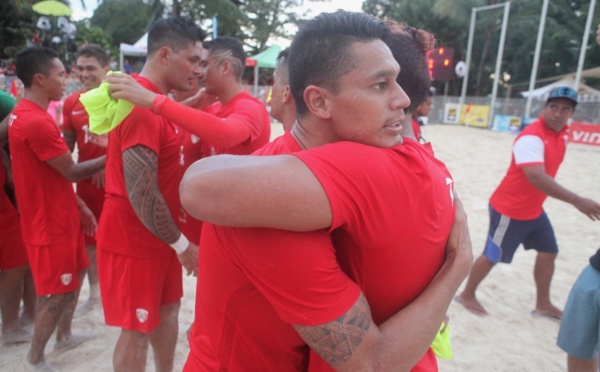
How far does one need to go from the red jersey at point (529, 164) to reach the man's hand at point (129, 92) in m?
3.51

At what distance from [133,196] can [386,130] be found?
1.63 meters

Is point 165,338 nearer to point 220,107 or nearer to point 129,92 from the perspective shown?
point 129,92

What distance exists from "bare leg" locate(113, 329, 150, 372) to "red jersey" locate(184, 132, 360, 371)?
4.62 feet

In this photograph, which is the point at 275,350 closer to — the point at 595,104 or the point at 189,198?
the point at 189,198

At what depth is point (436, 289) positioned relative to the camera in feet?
4.31

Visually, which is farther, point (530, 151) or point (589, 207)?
point (530, 151)

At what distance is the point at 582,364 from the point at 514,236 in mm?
1818

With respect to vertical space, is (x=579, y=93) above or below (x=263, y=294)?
above

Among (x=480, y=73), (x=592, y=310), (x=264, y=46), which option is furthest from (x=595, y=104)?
(x=264, y=46)

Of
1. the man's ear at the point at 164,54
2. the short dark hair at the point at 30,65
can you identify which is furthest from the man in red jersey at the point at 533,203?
the short dark hair at the point at 30,65

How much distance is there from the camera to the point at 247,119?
122 inches

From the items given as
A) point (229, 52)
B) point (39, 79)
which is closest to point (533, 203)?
point (229, 52)

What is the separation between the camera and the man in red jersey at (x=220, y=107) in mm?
2375

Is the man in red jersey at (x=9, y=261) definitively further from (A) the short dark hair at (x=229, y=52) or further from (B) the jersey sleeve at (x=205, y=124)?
(B) the jersey sleeve at (x=205, y=124)
